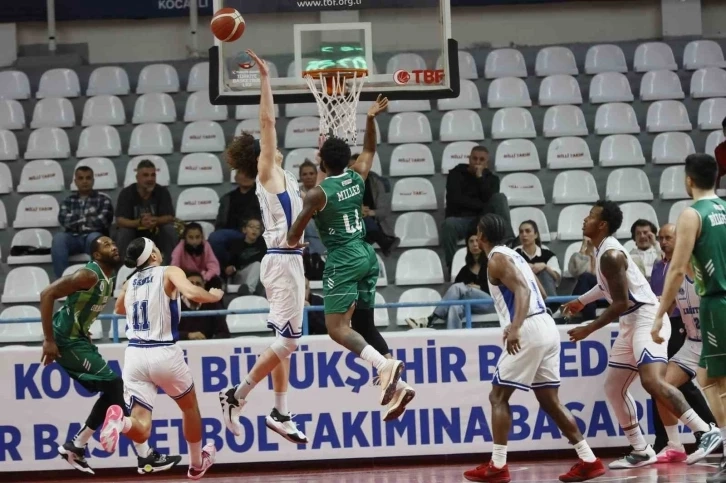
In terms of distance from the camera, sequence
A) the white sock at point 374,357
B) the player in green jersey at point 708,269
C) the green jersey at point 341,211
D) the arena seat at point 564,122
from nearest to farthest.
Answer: the player in green jersey at point 708,269 → the white sock at point 374,357 → the green jersey at point 341,211 → the arena seat at point 564,122

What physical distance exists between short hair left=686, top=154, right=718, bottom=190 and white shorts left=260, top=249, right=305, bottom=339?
3.03 m

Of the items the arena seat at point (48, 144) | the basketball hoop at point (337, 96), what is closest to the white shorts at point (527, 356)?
the basketball hoop at point (337, 96)

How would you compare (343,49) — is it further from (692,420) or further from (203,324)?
(692,420)

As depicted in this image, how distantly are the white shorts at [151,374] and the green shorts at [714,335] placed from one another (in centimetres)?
403

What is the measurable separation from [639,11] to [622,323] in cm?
870

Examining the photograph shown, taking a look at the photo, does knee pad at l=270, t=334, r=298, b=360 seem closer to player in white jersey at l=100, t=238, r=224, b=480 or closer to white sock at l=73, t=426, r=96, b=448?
player in white jersey at l=100, t=238, r=224, b=480

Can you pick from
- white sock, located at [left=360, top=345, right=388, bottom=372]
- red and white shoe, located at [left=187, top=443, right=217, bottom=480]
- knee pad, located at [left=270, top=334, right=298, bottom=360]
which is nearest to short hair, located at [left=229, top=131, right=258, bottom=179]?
knee pad, located at [left=270, top=334, right=298, bottom=360]

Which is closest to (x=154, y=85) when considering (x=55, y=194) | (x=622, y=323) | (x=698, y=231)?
(x=55, y=194)

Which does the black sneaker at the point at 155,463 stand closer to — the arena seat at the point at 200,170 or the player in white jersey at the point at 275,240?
the player in white jersey at the point at 275,240

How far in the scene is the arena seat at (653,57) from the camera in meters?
16.5

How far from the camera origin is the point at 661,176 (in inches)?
584

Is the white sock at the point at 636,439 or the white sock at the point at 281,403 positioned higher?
the white sock at the point at 281,403

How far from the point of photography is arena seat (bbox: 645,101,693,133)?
50.9 feet

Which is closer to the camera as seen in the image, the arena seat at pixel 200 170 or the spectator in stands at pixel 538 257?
the spectator in stands at pixel 538 257
